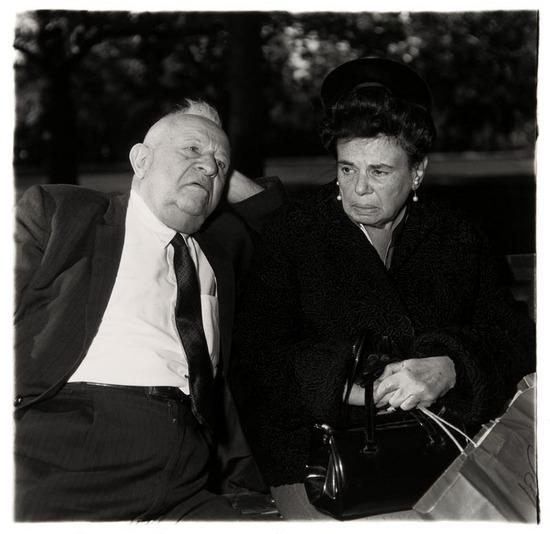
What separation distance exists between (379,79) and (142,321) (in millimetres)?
1320

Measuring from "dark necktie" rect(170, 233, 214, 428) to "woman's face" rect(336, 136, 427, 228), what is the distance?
0.69 metres

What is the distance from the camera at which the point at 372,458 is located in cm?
272

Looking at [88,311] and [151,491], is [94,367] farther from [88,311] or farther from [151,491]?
[151,491]

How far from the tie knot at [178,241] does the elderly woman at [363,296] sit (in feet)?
1.07

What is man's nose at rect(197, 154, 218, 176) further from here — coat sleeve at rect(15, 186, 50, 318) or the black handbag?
the black handbag

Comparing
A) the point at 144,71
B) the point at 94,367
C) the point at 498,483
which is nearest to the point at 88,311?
the point at 94,367

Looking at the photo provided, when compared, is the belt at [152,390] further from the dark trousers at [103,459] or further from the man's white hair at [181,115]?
the man's white hair at [181,115]

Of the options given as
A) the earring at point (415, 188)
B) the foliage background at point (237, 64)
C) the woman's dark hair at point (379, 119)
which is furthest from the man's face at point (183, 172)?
the foliage background at point (237, 64)

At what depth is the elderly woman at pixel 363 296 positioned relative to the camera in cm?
299

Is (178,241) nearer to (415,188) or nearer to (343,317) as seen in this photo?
(343,317)
